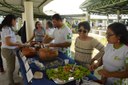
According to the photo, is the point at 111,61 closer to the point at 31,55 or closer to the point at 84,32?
the point at 84,32

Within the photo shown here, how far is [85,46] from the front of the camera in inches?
116

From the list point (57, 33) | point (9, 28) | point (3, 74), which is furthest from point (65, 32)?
point (3, 74)

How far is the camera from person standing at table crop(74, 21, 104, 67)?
9.55ft

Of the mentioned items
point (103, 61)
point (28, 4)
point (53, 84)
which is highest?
point (28, 4)

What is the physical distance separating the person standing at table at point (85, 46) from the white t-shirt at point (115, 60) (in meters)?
0.68

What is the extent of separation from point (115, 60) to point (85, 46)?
0.90 metres

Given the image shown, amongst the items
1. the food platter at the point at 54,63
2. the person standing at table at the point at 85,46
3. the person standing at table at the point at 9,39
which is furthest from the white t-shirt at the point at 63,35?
the food platter at the point at 54,63

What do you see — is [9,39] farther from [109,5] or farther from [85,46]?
[109,5]

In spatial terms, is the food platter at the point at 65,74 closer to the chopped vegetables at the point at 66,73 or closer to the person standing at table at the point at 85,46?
the chopped vegetables at the point at 66,73

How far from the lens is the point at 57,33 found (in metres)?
3.78

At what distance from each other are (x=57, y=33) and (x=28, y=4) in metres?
8.18

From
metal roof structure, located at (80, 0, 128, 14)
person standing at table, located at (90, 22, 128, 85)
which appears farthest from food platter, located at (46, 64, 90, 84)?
metal roof structure, located at (80, 0, 128, 14)

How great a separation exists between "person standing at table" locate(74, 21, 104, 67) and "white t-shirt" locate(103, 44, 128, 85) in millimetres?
678

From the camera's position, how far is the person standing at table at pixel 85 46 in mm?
2911
